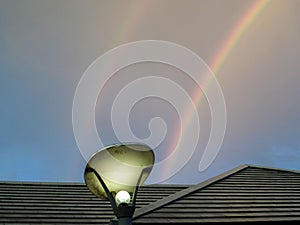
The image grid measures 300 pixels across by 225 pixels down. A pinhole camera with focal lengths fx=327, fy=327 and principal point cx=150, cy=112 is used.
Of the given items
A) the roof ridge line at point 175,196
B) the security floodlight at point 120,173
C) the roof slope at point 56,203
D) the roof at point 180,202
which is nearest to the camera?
the security floodlight at point 120,173

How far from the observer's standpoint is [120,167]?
303 centimetres

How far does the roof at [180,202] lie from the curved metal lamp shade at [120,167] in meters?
1.97

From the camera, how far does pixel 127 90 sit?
4.24 metres

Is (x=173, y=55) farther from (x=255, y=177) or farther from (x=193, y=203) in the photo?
(x=193, y=203)

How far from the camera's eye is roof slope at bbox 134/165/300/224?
5.35m

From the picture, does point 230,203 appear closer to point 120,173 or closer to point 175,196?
point 175,196

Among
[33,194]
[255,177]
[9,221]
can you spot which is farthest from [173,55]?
[9,221]

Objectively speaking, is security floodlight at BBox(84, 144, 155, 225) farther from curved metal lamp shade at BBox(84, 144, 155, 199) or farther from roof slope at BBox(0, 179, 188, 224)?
roof slope at BBox(0, 179, 188, 224)

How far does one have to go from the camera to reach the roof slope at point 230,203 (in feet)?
17.5

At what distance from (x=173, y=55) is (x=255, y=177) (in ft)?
13.2

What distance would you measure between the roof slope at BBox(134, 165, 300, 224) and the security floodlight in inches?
77.9

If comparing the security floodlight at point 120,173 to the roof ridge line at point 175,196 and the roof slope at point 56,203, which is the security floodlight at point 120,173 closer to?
the roof ridge line at point 175,196

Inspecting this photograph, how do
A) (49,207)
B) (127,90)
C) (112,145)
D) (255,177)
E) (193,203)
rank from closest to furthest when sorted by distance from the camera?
(112,145) → (127,90) → (193,203) → (49,207) → (255,177)

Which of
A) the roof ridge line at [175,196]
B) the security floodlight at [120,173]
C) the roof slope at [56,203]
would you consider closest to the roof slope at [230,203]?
the roof ridge line at [175,196]
